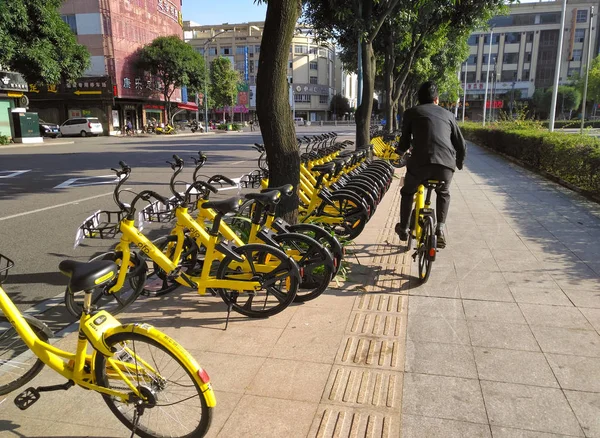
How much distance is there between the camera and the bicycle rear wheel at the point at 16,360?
2570 millimetres

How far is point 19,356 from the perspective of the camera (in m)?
3.19

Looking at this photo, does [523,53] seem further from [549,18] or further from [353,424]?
[353,424]

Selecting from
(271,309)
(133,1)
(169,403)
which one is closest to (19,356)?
(169,403)

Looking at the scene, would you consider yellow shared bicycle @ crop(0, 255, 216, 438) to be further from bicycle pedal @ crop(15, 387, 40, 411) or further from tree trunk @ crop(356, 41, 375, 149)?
tree trunk @ crop(356, 41, 375, 149)

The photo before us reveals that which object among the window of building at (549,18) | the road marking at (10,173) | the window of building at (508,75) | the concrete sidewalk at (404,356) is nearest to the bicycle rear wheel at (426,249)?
the concrete sidewalk at (404,356)

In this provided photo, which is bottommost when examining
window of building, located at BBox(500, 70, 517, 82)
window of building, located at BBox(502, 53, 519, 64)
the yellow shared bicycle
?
the yellow shared bicycle

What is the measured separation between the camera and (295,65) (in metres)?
91.2

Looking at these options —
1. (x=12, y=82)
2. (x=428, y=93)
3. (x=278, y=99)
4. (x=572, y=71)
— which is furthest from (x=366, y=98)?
(x=572, y=71)

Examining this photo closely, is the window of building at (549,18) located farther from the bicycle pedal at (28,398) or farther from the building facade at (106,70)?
the bicycle pedal at (28,398)

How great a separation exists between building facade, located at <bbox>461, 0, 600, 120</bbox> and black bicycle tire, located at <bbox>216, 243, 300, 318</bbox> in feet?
252

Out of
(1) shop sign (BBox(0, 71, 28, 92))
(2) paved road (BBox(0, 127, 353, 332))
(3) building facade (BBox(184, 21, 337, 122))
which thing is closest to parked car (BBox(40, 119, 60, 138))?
(1) shop sign (BBox(0, 71, 28, 92))

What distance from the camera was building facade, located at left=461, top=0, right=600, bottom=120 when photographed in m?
72.5

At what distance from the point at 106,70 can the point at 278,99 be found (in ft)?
131

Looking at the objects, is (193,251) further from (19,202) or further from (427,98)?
(19,202)
